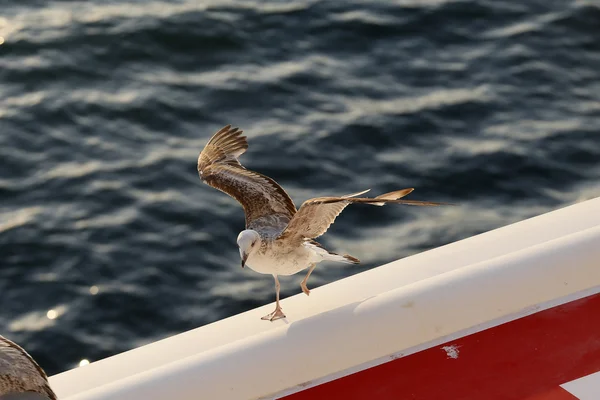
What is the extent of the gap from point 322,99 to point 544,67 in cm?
244

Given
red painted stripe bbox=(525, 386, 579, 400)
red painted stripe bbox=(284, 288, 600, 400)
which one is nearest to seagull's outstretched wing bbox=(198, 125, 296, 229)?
red painted stripe bbox=(284, 288, 600, 400)

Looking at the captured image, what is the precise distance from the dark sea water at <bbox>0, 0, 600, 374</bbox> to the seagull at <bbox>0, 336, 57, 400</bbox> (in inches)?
172

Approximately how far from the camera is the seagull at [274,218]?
4520mm

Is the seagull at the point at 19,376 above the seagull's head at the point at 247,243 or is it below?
below

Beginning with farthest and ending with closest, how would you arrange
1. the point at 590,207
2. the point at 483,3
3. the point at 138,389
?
1. the point at 483,3
2. the point at 590,207
3. the point at 138,389

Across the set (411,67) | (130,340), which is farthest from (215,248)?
(411,67)

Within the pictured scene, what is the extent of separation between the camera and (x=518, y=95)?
10.3 metres

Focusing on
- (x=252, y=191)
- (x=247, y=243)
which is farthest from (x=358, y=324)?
(x=252, y=191)

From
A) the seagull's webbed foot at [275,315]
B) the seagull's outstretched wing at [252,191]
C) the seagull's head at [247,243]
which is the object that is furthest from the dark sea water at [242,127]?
the seagull's webbed foot at [275,315]

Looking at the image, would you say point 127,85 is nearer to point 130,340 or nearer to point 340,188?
point 340,188

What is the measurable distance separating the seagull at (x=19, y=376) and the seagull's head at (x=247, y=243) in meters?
1.46

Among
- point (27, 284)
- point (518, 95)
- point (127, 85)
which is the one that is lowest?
point (27, 284)

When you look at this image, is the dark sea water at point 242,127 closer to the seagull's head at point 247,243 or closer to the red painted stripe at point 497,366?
the seagull's head at point 247,243

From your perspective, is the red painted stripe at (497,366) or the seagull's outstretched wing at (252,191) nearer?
the red painted stripe at (497,366)
